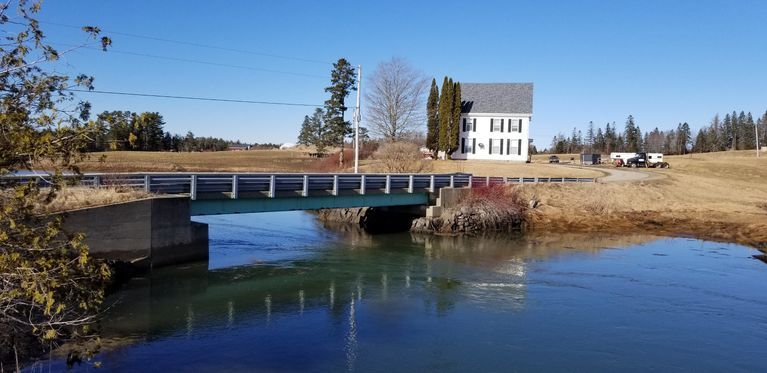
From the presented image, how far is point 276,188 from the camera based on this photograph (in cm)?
2427

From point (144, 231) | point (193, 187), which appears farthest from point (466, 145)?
point (144, 231)

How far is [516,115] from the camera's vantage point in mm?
62875

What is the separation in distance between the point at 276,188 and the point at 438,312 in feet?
36.4

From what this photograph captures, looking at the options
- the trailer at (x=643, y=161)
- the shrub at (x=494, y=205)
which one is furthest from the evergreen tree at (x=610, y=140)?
the shrub at (x=494, y=205)

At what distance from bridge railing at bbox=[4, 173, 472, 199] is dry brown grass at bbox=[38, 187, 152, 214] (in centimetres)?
45

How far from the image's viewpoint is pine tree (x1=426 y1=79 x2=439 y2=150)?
216 feet

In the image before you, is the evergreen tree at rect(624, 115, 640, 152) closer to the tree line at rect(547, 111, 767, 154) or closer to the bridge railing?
the tree line at rect(547, 111, 767, 154)

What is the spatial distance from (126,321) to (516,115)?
5452 cm

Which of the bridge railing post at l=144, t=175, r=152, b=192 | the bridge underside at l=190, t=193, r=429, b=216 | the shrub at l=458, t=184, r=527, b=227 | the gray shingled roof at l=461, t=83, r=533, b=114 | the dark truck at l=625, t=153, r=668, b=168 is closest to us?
the bridge railing post at l=144, t=175, r=152, b=192

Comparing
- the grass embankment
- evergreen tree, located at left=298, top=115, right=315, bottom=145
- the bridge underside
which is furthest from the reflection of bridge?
evergreen tree, located at left=298, top=115, right=315, bottom=145

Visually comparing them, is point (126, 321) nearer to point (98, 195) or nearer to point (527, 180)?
point (98, 195)

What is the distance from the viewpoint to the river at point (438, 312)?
12.1 metres

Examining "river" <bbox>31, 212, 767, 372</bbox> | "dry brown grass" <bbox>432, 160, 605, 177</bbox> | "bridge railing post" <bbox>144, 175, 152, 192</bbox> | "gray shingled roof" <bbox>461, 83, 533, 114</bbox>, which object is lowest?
"river" <bbox>31, 212, 767, 372</bbox>

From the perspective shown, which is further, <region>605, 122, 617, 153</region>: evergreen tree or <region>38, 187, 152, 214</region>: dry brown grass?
<region>605, 122, 617, 153</region>: evergreen tree
